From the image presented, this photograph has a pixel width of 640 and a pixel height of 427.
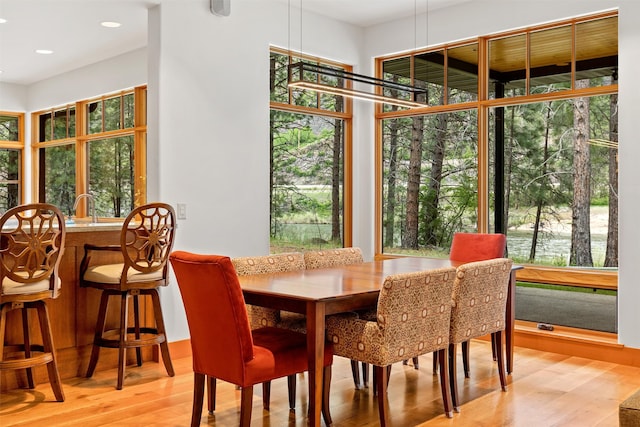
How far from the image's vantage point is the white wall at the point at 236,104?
4.70 m

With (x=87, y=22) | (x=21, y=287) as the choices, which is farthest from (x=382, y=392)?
(x=87, y=22)

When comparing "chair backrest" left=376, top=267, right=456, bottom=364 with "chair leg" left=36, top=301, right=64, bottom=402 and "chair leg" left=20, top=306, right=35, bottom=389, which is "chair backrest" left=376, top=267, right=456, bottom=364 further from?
"chair leg" left=20, top=306, right=35, bottom=389

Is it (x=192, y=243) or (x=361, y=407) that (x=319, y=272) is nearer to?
(x=361, y=407)

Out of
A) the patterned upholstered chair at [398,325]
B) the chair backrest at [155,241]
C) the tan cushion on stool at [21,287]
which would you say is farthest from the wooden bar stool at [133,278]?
the patterned upholstered chair at [398,325]

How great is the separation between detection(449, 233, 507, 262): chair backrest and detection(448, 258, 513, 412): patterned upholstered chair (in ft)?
2.47

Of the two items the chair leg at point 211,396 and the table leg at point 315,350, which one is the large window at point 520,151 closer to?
the table leg at point 315,350

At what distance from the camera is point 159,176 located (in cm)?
470

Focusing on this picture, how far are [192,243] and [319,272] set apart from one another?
1385mm

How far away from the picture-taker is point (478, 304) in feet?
12.4

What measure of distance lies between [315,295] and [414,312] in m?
0.55

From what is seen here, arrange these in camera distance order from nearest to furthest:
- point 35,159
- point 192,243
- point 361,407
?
point 361,407 < point 192,243 < point 35,159

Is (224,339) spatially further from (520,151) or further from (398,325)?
(520,151)

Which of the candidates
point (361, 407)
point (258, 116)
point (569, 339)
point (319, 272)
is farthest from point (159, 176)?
point (569, 339)

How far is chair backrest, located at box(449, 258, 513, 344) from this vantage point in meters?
3.62
